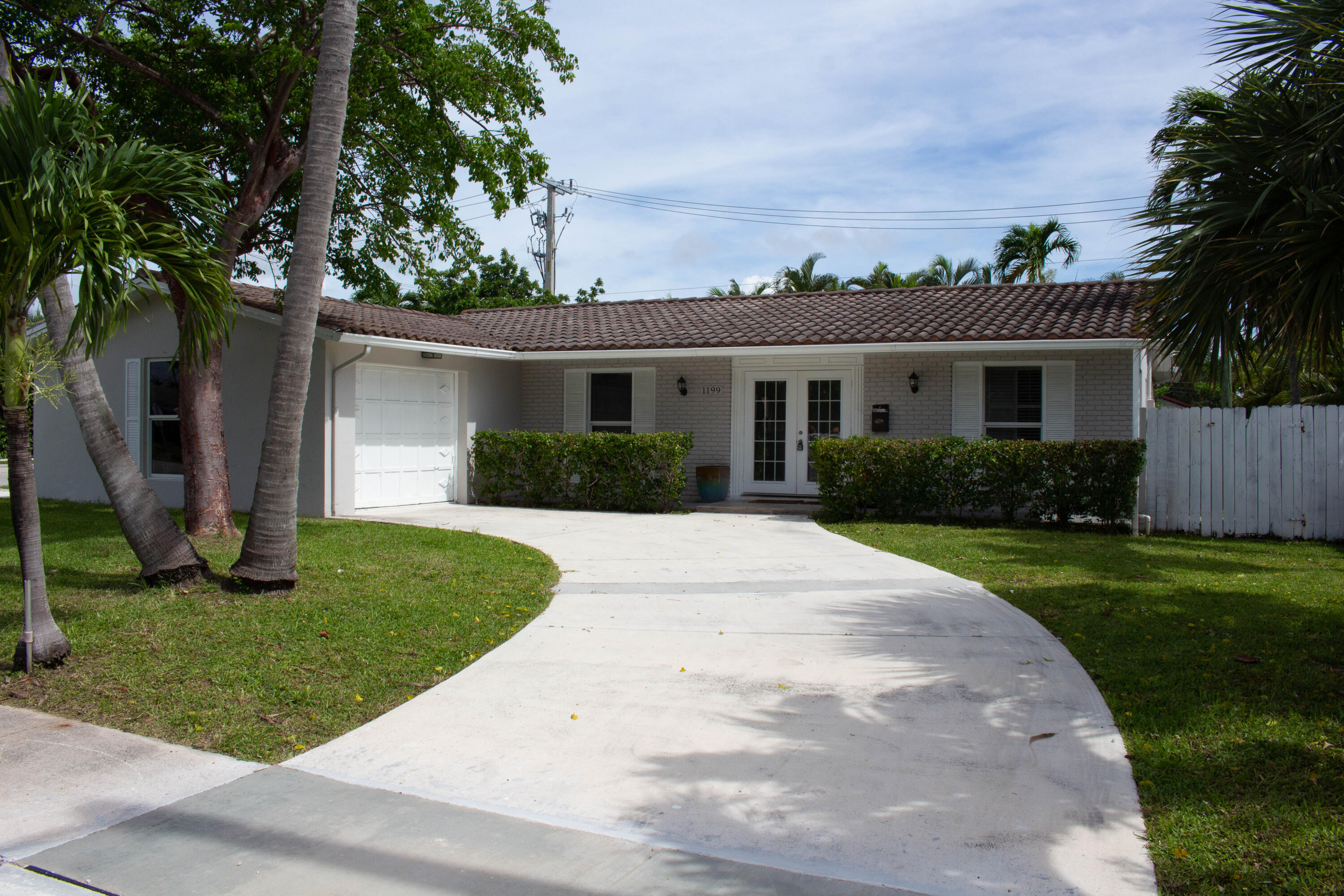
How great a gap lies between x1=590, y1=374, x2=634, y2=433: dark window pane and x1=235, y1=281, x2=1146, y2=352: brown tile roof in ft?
2.79

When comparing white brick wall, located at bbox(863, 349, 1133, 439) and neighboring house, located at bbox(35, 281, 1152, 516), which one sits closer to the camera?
neighboring house, located at bbox(35, 281, 1152, 516)

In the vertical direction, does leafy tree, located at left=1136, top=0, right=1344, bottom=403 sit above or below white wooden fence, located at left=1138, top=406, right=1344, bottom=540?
above

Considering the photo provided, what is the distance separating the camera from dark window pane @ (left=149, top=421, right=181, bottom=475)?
14.4 meters

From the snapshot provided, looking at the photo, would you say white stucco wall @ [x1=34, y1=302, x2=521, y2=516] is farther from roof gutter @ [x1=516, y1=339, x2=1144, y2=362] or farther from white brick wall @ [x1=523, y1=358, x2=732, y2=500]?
white brick wall @ [x1=523, y1=358, x2=732, y2=500]

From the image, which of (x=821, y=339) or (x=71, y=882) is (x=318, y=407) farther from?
(x=71, y=882)

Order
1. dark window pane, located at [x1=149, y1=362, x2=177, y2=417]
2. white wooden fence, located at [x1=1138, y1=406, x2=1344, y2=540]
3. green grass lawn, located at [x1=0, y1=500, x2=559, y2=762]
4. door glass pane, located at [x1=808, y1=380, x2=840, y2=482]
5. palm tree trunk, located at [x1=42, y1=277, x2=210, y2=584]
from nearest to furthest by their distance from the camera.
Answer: green grass lawn, located at [x1=0, y1=500, x2=559, y2=762] → palm tree trunk, located at [x1=42, y1=277, x2=210, y2=584] → white wooden fence, located at [x1=1138, y1=406, x2=1344, y2=540] → dark window pane, located at [x1=149, y1=362, x2=177, y2=417] → door glass pane, located at [x1=808, y1=380, x2=840, y2=482]

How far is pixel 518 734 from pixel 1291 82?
6.39 m

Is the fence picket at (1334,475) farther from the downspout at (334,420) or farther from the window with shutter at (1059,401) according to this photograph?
the downspout at (334,420)

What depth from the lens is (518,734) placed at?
15.4 ft

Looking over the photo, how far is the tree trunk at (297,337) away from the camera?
7.27 metres

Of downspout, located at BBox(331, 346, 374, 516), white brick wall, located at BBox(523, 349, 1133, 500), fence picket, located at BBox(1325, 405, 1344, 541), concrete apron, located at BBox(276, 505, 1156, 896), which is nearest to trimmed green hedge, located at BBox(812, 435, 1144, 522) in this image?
white brick wall, located at BBox(523, 349, 1133, 500)

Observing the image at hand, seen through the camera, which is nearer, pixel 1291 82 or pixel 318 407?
pixel 1291 82

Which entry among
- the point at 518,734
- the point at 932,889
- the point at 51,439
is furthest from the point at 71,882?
the point at 51,439

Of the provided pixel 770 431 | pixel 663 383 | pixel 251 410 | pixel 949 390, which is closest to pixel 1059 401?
pixel 949 390
